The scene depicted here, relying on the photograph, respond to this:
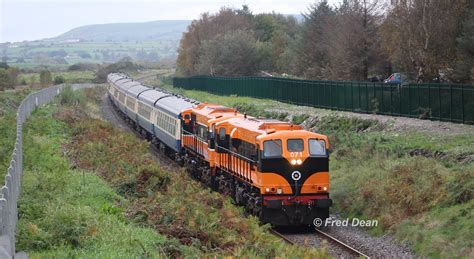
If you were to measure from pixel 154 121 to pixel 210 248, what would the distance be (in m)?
28.3

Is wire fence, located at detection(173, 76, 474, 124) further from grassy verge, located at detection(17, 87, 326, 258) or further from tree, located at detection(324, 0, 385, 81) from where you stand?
grassy verge, located at detection(17, 87, 326, 258)

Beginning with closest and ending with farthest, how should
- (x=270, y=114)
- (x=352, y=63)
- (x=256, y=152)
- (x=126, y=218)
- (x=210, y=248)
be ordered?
(x=210, y=248) → (x=126, y=218) → (x=256, y=152) → (x=270, y=114) → (x=352, y=63)

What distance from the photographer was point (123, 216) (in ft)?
60.5

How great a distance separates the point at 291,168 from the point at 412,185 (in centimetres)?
360

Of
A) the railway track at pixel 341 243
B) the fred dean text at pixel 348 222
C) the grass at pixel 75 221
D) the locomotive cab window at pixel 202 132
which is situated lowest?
the fred dean text at pixel 348 222

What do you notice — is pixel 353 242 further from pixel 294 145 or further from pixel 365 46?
pixel 365 46

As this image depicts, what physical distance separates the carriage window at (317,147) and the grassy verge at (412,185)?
229cm

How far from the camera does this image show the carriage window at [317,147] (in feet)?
73.2

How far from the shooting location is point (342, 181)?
26531 millimetres

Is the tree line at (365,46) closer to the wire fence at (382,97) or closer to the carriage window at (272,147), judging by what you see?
the wire fence at (382,97)

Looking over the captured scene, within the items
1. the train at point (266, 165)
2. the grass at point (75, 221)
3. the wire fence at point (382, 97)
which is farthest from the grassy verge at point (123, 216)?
the wire fence at point (382, 97)

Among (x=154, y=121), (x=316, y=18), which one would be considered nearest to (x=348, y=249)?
(x=154, y=121)

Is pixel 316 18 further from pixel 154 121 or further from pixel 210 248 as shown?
pixel 210 248

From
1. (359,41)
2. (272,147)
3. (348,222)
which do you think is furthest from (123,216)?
(359,41)
